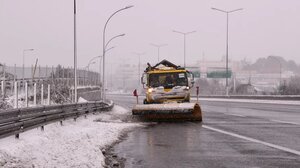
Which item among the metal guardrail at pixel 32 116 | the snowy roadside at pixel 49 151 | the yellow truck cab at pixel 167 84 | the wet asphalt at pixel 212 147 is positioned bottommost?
the wet asphalt at pixel 212 147

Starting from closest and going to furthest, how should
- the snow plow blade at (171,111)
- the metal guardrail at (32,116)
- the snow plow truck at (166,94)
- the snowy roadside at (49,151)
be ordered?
1. the snowy roadside at (49,151)
2. the metal guardrail at (32,116)
3. the snow plow blade at (171,111)
4. the snow plow truck at (166,94)

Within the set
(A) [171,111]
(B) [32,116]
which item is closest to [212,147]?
(B) [32,116]

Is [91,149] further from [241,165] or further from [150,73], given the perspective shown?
[150,73]

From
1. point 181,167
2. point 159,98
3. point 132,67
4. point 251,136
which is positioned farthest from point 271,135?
point 132,67

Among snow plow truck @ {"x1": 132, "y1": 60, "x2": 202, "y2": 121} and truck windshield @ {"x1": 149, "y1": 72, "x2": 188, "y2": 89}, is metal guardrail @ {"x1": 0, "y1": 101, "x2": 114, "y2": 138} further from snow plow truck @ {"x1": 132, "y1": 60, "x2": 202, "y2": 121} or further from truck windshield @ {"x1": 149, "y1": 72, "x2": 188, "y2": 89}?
truck windshield @ {"x1": 149, "y1": 72, "x2": 188, "y2": 89}

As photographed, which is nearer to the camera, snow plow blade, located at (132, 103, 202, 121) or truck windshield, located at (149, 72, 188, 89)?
snow plow blade, located at (132, 103, 202, 121)

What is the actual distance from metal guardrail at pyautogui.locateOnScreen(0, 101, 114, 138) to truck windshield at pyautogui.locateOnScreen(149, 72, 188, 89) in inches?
162

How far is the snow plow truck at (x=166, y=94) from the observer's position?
21281 millimetres

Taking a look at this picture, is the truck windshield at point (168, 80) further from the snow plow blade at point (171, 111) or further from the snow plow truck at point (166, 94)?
the snow plow blade at point (171, 111)

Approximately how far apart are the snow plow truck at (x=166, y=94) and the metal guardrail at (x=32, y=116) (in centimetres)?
319

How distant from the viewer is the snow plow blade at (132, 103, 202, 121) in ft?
68.2

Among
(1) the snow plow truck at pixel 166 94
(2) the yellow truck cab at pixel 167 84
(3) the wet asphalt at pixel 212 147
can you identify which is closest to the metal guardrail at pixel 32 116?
(3) the wet asphalt at pixel 212 147

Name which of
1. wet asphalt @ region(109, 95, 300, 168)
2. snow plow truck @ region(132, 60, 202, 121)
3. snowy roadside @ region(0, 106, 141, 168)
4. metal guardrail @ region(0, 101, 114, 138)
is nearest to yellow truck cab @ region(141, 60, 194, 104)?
snow plow truck @ region(132, 60, 202, 121)

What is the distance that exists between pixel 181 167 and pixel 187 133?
675 centimetres
